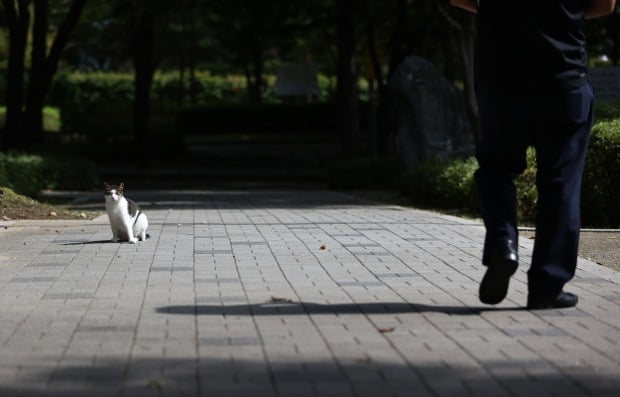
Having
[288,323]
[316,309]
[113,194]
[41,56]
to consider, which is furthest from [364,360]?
→ [41,56]

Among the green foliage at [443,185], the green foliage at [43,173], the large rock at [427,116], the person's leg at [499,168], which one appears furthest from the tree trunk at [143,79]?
the person's leg at [499,168]

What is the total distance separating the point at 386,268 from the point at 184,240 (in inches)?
114

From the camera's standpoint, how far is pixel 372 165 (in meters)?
24.8

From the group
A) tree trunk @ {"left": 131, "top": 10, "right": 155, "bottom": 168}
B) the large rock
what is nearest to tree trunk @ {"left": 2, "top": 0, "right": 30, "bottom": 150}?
tree trunk @ {"left": 131, "top": 10, "right": 155, "bottom": 168}

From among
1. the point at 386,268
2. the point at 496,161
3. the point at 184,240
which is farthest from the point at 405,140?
the point at 496,161

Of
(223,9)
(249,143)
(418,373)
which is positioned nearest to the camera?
(418,373)

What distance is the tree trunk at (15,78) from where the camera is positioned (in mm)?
25234

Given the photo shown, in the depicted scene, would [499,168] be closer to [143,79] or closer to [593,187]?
[593,187]

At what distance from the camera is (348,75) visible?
3077 cm

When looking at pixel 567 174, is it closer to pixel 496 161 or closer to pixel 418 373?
pixel 496 161

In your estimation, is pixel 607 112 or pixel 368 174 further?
pixel 368 174

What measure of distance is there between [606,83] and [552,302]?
1459 cm

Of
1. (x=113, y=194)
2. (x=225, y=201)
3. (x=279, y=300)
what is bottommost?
(x=225, y=201)

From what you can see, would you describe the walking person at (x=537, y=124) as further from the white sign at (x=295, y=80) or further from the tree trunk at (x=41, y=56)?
the white sign at (x=295, y=80)
